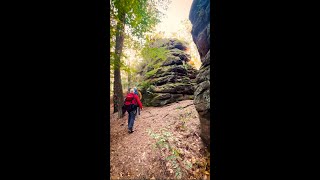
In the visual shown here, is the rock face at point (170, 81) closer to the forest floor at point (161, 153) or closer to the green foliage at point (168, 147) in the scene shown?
the forest floor at point (161, 153)

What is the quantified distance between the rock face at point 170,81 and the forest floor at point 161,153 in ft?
13.9

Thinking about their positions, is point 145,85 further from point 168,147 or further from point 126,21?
point 168,147

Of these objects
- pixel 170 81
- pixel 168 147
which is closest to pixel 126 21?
pixel 168 147

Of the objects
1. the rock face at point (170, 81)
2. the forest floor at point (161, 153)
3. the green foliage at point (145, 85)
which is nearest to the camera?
the forest floor at point (161, 153)

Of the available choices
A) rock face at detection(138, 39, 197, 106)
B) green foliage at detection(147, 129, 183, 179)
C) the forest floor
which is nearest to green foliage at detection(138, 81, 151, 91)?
rock face at detection(138, 39, 197, 106)

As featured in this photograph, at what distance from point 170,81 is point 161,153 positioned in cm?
724

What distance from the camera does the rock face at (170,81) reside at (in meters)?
10.1

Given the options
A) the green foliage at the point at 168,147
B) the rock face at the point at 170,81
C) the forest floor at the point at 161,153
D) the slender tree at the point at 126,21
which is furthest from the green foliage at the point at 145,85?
the green foliage at the point at 168,147

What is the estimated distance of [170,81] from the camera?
10867 millimetres
